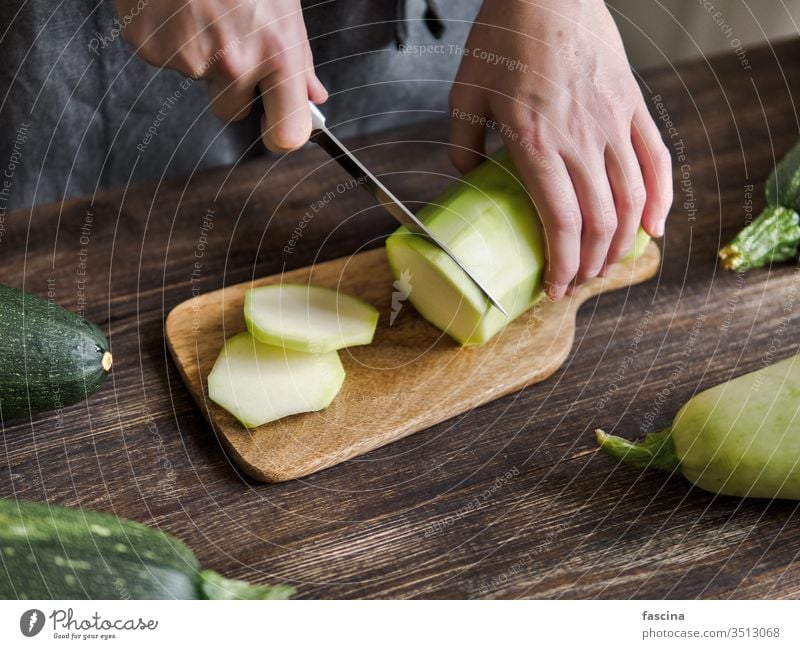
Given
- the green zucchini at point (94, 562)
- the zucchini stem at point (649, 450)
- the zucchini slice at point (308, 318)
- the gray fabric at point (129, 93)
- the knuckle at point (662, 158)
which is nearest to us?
the green zucchini at point (94, 562)

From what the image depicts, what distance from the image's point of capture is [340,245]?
4.72ft

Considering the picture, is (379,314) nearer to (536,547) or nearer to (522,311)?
(522,311)

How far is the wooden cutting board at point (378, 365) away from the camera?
1115 mm

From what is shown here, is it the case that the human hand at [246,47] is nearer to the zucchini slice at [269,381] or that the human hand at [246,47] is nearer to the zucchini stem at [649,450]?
the zucchini slice at [269,381]

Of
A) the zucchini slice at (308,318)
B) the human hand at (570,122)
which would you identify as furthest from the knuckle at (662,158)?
the zucchini slice at (308,318)

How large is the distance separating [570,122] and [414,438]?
488 mm

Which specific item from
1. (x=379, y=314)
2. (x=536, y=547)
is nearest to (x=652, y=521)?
(x=536, y=547)

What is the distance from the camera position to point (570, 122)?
1.22 meters

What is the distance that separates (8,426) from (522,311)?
719 mm

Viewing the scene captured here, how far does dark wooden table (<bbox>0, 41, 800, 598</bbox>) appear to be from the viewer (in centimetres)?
100

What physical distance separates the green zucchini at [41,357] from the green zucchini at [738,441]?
0.65 m

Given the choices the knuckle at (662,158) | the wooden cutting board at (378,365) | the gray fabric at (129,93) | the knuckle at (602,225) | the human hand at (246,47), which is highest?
the gray fabric at (129,93)

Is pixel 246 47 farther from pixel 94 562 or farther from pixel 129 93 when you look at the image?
pixel 94 562

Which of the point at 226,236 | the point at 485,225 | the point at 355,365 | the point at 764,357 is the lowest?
the point at 764,357
